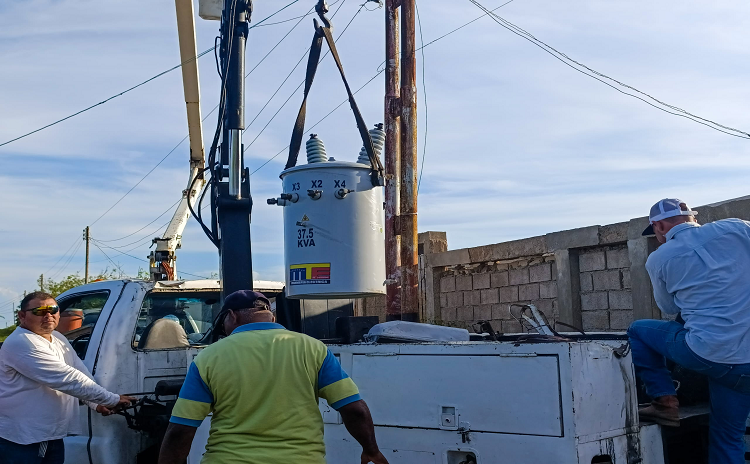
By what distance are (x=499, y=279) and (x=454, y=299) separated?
1059mm

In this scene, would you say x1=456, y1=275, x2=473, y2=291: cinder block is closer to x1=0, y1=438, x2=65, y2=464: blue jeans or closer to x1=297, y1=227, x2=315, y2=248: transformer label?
x1=297, y1=227, x2=315, y2=248: transformer label

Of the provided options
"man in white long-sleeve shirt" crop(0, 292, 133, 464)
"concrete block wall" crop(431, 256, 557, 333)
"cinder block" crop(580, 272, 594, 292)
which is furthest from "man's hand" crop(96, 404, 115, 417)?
"cinder block" crop(580, 272, 594, 292)

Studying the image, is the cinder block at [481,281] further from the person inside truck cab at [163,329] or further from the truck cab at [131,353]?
the person inside truck cab at [163,329]

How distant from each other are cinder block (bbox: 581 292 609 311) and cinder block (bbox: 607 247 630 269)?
1.23 ft

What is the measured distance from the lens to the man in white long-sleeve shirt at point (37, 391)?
3832mm

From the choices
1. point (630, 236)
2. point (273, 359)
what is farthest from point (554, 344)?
point (630, 236)

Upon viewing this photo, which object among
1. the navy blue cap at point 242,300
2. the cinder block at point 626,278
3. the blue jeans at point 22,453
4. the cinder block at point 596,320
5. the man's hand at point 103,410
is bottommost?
the blue jeans at point 22,453

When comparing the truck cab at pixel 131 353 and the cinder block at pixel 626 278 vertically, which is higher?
the cinder block at pixel 626 278

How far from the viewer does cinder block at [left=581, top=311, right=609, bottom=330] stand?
28.0 ft

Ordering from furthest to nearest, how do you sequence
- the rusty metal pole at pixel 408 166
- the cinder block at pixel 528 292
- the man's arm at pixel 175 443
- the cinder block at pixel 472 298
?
the cinder block at pixel 472 298 < the cinder block at pixel 528 292 < the rusty metal pole at pixel 408 166 < the man's arm at pixel 175 443

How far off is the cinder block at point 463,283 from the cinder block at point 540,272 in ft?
3.90

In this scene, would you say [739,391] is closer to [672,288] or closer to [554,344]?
[672,288]

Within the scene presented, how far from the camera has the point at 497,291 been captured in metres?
10.1

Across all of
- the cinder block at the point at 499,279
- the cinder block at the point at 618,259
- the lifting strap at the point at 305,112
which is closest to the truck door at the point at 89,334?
the lifting strap at the point at 305,112
